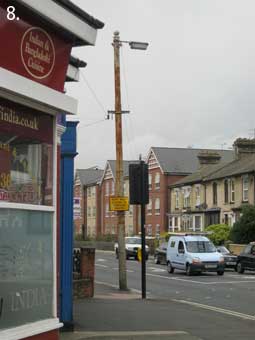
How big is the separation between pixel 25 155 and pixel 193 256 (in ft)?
82.3

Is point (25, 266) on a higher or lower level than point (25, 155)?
lower

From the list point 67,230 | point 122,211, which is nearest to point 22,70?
point 67,230

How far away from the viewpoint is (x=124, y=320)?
40.5 ft

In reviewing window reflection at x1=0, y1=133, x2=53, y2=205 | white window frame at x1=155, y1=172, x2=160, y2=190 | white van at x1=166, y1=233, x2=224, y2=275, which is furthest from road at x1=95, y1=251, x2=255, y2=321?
white window frame at x1=155, y1=172, x2=160, y2=190

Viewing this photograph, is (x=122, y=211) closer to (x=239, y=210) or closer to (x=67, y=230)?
(x=67, y=230)

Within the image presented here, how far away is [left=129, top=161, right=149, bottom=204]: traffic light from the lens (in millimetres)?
17781

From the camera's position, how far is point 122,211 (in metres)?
22.2

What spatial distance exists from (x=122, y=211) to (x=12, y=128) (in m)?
15.9

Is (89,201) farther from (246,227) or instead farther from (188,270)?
(188,270)

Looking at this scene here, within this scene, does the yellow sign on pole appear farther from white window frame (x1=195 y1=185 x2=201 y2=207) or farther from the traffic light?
white window frame (x1=195 y1=185 x2=201 y2=207)

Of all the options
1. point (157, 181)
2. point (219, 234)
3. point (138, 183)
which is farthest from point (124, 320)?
point (157, 181)

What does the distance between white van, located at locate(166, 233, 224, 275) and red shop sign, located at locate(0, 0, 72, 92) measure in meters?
24.8

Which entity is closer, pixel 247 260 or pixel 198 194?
pixel 247 260

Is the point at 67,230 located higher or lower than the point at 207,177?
lower
